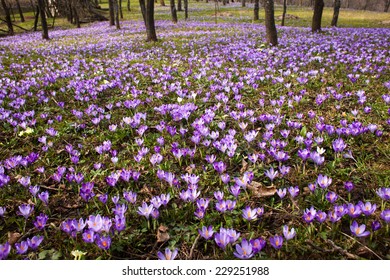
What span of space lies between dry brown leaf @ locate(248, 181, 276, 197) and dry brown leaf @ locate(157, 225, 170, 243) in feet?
2.98

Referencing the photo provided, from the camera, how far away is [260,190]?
2.66 meters

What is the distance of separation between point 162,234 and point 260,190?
102 cm

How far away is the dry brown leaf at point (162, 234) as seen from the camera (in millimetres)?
2219

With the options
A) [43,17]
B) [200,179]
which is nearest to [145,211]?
[200,179]

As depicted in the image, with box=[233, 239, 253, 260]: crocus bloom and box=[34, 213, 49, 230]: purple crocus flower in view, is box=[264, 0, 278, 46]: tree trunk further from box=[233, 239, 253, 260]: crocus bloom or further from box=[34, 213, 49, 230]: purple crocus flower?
box=[34, 213, 49, 230]: purple crocus flower

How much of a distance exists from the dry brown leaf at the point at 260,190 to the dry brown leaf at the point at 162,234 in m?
0.91

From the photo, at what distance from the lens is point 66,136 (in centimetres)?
414

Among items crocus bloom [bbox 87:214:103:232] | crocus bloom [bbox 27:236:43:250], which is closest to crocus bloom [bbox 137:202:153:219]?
crocus bloom [bbox 87:214:103:232]

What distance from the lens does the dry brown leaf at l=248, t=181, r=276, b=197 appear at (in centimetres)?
261

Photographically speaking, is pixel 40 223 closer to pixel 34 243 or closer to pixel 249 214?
pixel 34 243

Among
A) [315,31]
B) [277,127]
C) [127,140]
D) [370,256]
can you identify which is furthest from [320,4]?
[370,256]

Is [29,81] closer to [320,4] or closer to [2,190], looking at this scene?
[2,190]

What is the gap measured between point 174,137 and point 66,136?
5.48ft

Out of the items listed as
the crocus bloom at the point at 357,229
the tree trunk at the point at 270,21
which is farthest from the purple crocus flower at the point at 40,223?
the tree trunk at the point at 270,21
